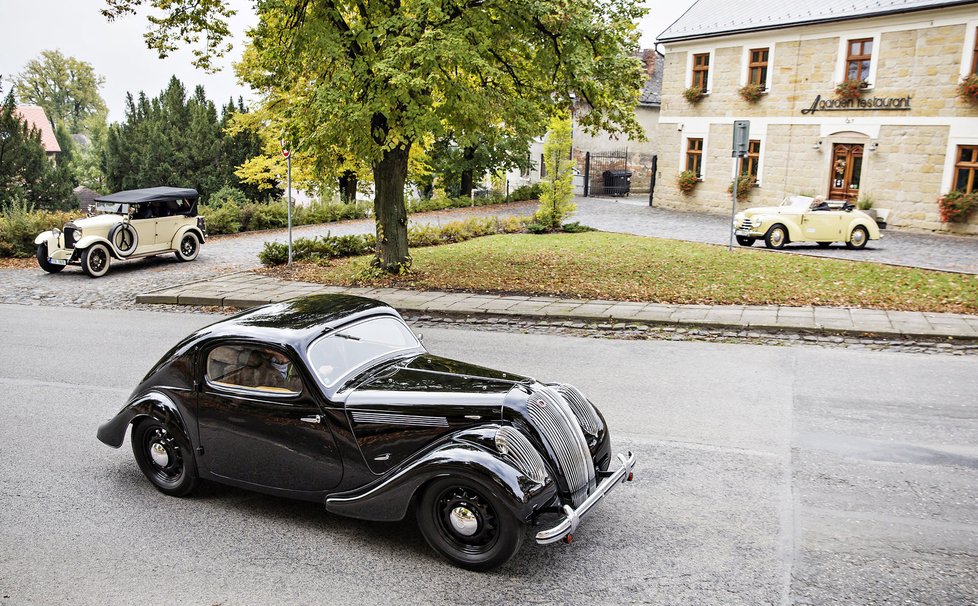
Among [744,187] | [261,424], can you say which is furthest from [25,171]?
[261,424]

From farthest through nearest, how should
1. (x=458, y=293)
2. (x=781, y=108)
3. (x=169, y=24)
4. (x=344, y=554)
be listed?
(x=781, y=108)
(x=169, y=24)
(x=458, y=293)
(x=344, y=554)

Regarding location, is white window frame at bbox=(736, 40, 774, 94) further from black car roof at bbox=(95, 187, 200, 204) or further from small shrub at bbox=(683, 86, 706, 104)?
black car roof at bbox=(95, 187, 200, 204)

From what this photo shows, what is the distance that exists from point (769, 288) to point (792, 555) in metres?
9.62

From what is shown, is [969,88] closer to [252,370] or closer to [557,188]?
[557,188]

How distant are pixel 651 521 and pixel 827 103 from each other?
83.1ft

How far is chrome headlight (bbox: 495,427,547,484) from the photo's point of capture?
177 inches

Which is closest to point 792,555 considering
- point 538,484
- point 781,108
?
point 538,484

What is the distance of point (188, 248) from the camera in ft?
65.6

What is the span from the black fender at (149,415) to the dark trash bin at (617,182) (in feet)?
119

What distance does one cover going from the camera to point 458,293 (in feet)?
46.6

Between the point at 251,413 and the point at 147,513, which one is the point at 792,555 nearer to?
the point at 251,413

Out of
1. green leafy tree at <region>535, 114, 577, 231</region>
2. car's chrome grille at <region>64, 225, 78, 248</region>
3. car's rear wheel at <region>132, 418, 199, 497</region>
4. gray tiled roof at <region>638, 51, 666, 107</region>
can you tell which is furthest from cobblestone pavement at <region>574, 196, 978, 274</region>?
car's rear wheel at <region>132, 418, 199, 497</region>

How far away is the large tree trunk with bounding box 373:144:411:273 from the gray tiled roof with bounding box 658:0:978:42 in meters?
18.4

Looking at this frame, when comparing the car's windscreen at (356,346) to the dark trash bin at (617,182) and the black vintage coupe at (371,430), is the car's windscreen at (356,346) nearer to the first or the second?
the black vintage coupe at (371,430)
